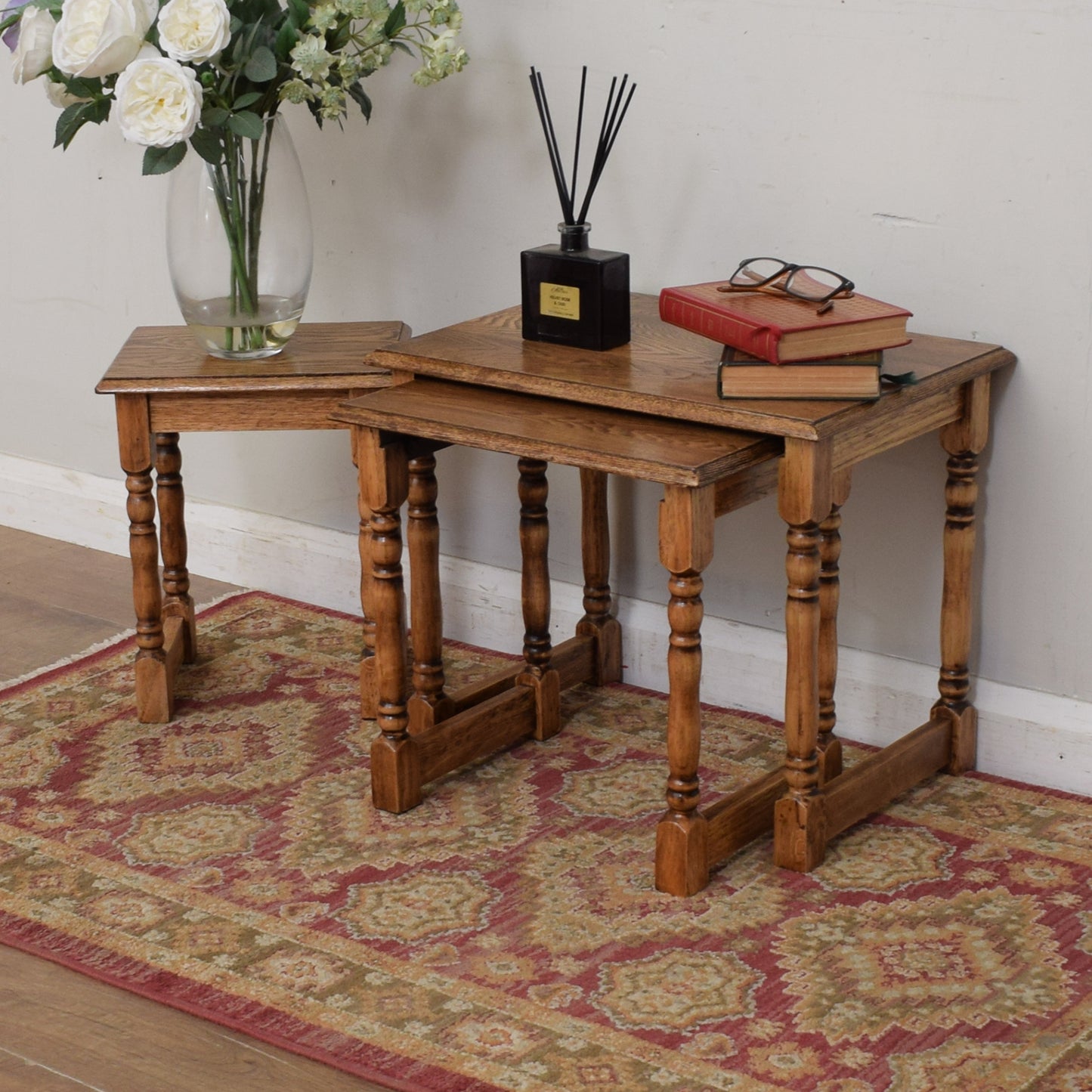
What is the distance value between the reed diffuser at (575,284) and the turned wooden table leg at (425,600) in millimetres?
281

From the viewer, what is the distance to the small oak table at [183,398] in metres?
2.72

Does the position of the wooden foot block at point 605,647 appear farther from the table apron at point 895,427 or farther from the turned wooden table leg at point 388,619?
the table apron at point 895,427

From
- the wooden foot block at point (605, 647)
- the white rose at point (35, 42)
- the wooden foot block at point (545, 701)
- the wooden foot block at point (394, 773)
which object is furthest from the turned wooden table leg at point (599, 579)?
the white rose at point (35, 42)

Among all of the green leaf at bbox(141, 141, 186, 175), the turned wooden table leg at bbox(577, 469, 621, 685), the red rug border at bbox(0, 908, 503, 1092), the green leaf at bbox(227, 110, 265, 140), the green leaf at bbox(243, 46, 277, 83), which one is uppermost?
the green leaf at bbox(243, 46, 277, 83)

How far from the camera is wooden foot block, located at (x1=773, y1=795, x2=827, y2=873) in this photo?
2.38 metres

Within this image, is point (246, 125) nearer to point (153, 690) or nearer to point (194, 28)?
point (194, 28)

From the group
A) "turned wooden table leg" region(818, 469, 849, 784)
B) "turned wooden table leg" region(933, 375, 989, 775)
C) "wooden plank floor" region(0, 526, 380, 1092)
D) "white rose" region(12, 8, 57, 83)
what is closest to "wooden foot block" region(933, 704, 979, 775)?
"turned wooden table leg" region(933, 375, 989, 775)

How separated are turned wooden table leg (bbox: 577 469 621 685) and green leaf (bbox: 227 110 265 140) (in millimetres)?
783

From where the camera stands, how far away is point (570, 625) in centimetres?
316

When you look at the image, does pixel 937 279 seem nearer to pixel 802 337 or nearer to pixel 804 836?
pixel 802 337

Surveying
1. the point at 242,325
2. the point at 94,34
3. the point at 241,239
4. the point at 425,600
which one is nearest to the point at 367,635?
the point at 425,600

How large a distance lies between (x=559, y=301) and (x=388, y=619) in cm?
54

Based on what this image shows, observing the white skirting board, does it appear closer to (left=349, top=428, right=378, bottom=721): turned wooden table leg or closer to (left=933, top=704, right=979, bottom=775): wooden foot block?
(left=933, top=704, right=979, bottom=775): wooden foot block

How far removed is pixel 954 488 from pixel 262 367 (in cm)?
112
